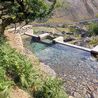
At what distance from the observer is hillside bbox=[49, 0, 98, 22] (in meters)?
37.5

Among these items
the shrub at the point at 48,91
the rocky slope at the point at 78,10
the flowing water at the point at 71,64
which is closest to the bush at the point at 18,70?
the shrub at the point at 48,91

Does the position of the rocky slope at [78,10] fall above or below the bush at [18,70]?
below

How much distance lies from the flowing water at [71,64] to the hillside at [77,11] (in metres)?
17.3

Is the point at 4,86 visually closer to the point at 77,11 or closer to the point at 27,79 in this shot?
the point at 27,79

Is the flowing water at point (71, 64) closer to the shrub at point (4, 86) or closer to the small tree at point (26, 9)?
the small tree at point (26, 9)

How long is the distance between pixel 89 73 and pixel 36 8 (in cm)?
483

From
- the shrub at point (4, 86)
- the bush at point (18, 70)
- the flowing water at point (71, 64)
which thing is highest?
the shrub at point (4, 86)

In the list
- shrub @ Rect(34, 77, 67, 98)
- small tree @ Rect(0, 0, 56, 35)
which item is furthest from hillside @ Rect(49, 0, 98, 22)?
shrub @ Rect(34, 77, 67, 98)

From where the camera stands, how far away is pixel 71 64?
15.8m

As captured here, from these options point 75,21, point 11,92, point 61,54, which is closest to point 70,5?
point 75,21

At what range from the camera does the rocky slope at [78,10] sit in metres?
37.8

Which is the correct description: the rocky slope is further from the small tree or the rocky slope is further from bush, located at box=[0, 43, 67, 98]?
bush, located at box=[0, 43, 67, 98]

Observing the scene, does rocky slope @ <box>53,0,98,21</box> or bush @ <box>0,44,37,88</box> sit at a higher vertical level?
bush @ <box>0,44,37,88</box>

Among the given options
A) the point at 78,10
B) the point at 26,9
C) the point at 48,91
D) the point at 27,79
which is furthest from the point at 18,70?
the point at 78,10
